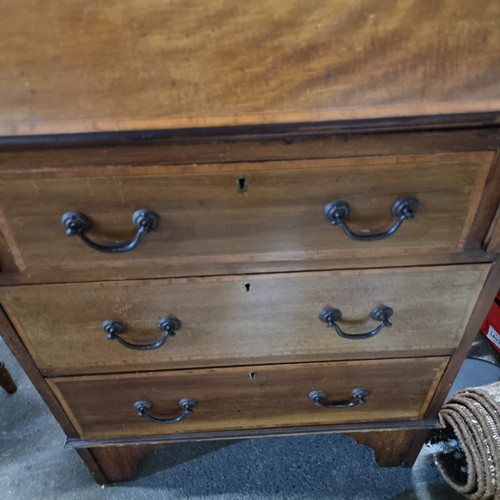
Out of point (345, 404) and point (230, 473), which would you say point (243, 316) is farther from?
point (230, 473)

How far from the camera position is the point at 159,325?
2.45 feet

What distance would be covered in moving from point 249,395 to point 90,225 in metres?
0.47

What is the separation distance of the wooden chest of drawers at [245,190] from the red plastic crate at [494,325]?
0.57 m

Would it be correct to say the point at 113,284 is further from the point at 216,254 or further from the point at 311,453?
the point at 311,453

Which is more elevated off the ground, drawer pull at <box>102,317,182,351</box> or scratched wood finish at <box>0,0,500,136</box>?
scratched wood finish at <box>0,0,500,136</box>

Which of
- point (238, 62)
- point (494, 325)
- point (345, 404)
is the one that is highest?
point (494, 325)

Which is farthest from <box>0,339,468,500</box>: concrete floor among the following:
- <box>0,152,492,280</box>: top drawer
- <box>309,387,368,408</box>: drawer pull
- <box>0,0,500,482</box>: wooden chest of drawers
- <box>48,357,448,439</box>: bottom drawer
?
<box>0,152,492,280</box>: top drawer

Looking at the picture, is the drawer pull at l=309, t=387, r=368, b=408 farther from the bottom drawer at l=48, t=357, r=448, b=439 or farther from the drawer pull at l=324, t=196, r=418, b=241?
the drawer pull at l=324, t=196, r=418, b=241

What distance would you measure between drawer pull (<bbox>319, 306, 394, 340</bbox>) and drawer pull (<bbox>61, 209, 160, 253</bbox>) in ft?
0.98

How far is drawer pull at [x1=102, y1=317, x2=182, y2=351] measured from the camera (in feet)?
2.40

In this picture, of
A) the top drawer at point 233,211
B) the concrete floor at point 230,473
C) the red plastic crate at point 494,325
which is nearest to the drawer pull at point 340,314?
the top drawer at point 233,211

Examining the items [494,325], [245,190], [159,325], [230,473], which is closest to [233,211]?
[245,190]

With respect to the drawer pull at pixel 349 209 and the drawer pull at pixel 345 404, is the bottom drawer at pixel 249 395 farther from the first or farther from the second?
the drawer pull at pixel 349 209

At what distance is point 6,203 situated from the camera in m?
0.58
